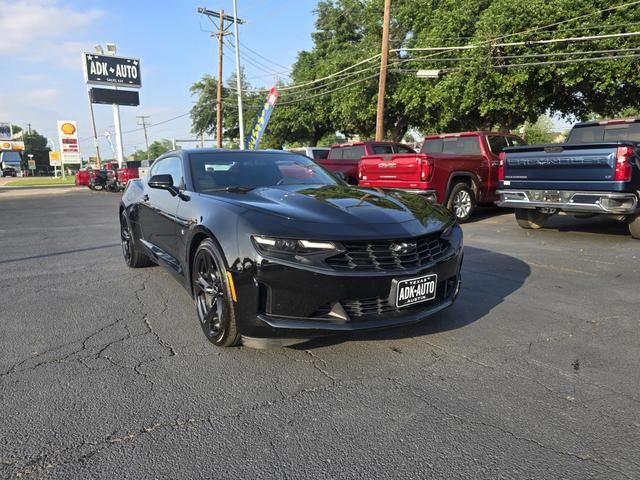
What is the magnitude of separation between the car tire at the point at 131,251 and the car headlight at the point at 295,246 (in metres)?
3.25

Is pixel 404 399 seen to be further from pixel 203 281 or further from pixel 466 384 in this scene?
pixel 203 281

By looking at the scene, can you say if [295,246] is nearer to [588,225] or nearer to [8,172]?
[588,225]

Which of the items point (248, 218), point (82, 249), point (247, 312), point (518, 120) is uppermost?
point (518, 120)

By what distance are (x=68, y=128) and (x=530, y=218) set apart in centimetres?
6137

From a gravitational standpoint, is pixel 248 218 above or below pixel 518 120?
below

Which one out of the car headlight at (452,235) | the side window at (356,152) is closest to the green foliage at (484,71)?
the side window at (356,152)

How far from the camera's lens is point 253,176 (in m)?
4.21

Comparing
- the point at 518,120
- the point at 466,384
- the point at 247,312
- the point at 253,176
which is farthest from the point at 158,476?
the point at 518,120

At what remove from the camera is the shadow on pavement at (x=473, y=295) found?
11.4 feet

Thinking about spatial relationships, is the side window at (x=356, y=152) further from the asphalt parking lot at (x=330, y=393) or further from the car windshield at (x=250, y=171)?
the asphalt parking lot at (x=330, y=393)

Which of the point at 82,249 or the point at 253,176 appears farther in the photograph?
the point at 82,249

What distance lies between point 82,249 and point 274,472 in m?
6.61

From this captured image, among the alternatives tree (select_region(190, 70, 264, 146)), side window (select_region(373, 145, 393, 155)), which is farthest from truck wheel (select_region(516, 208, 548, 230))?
tree (select_region(190, 70, 264, 146))

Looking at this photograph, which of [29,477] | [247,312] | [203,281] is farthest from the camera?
[203,281]
